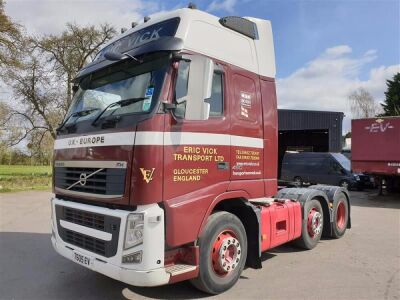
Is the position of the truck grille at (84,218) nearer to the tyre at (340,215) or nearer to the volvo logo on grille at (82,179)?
the volvo logo on grille at (82,179)

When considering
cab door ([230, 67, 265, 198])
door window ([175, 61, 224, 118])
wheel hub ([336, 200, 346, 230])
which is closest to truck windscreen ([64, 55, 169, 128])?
door window ([175, 61, 224, 118])

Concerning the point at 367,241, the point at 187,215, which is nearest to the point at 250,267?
the point at 187,215

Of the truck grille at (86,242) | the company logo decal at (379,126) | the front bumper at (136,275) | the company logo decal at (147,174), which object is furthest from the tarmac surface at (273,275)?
the company logo decal at (379,126)

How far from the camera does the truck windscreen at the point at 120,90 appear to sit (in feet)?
14.8

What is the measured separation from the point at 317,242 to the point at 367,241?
130 centimetres

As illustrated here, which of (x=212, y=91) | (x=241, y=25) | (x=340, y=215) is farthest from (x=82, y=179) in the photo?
(x=340, y=215)

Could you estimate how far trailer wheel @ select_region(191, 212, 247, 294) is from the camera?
4.86 meters

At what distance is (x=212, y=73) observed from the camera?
4.70 meters

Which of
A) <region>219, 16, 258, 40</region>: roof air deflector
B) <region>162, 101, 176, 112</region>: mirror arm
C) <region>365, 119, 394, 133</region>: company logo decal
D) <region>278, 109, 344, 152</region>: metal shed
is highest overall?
<region>278, 109, 344, 152</region>: metal shed

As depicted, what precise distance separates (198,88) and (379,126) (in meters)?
13.3

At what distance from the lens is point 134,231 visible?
14.1 ft

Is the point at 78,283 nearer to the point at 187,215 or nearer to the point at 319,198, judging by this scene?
the point at 187,215

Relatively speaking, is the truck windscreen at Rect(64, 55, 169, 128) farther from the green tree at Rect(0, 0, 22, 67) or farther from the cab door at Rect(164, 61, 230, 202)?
the green tree at Rect(0, 0, 22, 67)

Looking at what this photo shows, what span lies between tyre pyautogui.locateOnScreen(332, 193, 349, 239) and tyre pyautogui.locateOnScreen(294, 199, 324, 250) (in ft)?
1.92
